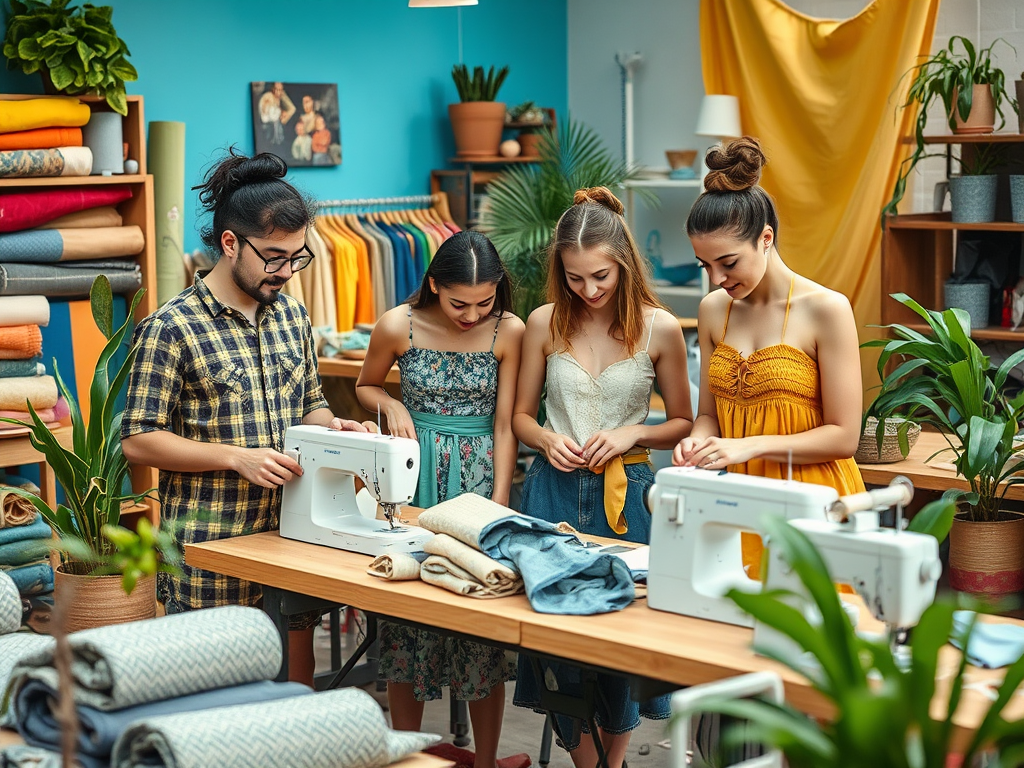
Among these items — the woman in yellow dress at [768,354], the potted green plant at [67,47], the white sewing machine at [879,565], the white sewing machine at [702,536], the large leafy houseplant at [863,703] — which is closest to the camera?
the large leafy houseplant at [863,703]

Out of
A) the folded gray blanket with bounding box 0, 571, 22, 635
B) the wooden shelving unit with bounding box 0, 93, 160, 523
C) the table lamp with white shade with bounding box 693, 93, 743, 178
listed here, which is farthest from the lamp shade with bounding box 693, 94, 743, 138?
the folded gray blanket with bounding box 0, 571, 22, 635

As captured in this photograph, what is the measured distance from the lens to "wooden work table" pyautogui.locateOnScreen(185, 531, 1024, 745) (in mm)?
1913

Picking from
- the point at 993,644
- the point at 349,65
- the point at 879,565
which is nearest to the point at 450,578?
the point at 879,565

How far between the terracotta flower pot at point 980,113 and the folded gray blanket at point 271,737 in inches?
130

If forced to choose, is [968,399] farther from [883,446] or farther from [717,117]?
[717,117]

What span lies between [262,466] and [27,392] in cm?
180

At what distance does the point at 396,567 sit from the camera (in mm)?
2412

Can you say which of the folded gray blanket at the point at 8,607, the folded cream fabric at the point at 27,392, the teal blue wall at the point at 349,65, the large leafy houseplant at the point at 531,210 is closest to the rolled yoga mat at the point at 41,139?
the teal blue wall at the point at 349,65

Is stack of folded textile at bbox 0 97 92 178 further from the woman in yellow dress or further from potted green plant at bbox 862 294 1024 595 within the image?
potted green plant at bbox 862 294 1024 595

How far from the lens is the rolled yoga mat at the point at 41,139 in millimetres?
4121

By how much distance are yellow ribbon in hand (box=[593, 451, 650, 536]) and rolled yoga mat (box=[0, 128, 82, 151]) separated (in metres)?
2.46

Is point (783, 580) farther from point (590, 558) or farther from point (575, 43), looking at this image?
point (575, 43)

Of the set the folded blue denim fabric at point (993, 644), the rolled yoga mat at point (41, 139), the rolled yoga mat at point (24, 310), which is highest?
the rolled yoga mat at point (41, 139)

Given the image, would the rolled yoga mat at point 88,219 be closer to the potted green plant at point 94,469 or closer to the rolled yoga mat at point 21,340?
the rolled yoga mat at point 21,340
